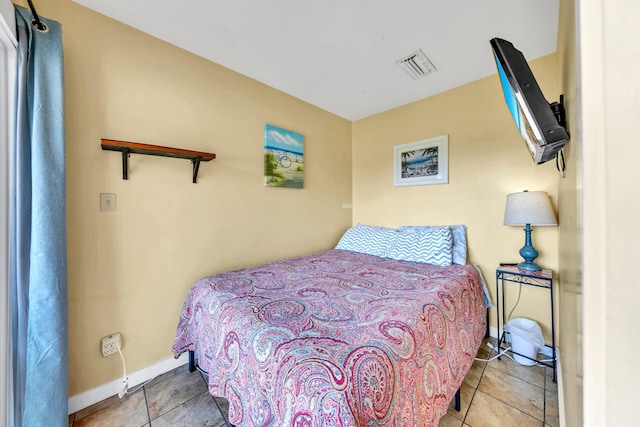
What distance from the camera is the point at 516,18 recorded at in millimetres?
→ 1472

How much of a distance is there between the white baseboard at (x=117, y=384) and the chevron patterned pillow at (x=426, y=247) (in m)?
2.02

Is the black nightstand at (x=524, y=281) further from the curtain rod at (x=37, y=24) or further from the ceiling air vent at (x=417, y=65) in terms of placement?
the curtain rod at (x=37, y=24)

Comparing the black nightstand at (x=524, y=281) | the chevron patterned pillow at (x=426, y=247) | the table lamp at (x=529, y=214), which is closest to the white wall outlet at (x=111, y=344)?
the chevron patterned pillow at (x=426, y=247)

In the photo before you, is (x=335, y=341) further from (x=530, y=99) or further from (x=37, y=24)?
(x=37, y=24)

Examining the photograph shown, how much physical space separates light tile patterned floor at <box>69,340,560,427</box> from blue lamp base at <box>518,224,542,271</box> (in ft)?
2.38

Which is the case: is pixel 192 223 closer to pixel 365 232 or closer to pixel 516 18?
pixel 365 232

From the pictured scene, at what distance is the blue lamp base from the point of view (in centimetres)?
176

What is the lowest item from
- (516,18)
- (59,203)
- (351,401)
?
(351,401)

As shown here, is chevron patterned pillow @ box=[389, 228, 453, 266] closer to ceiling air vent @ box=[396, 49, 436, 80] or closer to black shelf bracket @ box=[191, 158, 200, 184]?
ceiling air vent @ box=[396, 49, 436, 80]

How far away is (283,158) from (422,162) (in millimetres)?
1520

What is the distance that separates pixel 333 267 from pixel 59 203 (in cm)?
175

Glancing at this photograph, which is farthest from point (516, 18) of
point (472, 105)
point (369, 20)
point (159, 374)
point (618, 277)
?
point (159, 374)

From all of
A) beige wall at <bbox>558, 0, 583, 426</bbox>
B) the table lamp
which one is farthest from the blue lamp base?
beige wall at <bbox>558, 0, 583, 426</bbox>

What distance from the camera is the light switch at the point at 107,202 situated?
144 centimetres
